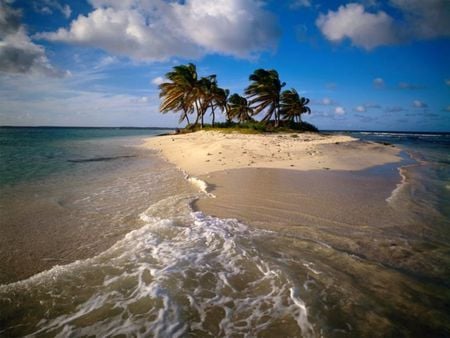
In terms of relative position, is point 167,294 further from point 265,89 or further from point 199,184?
point 265,89

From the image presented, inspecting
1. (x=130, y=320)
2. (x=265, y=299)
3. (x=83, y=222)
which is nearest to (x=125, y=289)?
(x=130, y=320)

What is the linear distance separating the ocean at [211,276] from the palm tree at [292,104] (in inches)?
1881

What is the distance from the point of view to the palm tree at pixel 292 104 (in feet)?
165

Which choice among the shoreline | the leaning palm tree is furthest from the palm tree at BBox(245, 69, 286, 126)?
the shoreline

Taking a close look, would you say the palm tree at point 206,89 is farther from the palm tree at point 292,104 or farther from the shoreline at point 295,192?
the shoreline at point 295,192

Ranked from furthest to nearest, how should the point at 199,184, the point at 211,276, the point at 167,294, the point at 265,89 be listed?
the point at 265,89, the point at 199,184, the point at 211,276, the point at 167,294

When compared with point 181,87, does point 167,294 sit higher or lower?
lower

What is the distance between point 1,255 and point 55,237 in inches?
29.9

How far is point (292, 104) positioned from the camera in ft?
167

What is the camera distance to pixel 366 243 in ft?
13.6

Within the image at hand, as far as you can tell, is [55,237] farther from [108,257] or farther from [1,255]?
[108,257]

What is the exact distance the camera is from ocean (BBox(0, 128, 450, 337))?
8.01 ft

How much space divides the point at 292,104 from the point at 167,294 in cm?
5225

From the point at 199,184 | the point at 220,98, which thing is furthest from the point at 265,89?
the point at 199,184
